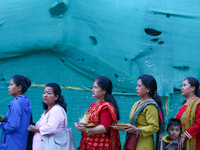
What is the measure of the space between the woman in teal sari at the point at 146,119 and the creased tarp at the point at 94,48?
1430 millimetres

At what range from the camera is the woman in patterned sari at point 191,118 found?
2.69 metres

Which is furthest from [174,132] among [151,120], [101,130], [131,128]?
[101,130]

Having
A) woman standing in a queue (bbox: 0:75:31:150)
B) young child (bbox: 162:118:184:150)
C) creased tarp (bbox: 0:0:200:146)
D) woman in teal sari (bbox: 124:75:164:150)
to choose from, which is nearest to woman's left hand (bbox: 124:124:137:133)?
woman in teal sari (bbox: 124:75:164:150)

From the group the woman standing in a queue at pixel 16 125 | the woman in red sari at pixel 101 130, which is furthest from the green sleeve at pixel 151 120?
the woman standing in a queue at pixel 16 125

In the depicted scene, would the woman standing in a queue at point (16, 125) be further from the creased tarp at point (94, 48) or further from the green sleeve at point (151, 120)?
the green sleeve at point (151, 120)

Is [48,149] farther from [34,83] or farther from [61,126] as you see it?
→ [34,83]

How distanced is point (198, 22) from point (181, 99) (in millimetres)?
1401

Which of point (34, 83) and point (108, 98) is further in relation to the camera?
point (34, 83)

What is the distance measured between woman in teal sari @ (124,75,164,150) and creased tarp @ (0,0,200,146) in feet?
4.69

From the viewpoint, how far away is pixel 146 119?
2580 millimetres

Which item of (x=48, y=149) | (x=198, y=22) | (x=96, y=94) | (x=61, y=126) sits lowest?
(x=48, y=149)

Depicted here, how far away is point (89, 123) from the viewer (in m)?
2.64

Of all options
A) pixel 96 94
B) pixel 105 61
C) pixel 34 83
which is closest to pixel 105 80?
pixel 96 94

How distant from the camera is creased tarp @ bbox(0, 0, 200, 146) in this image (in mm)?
4102
